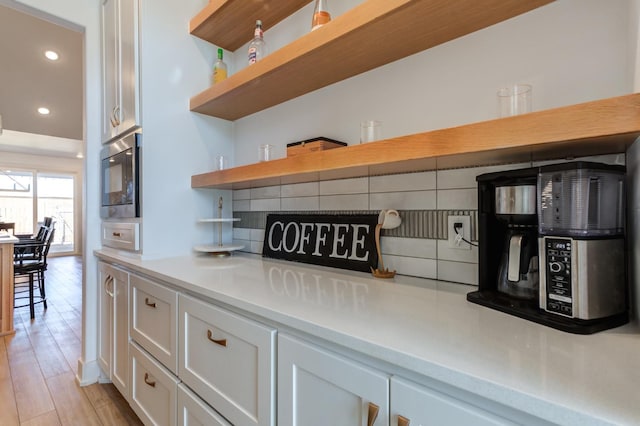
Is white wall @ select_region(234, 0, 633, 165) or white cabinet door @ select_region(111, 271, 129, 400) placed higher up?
white wall @ select_region(234, 0, 633, 165)

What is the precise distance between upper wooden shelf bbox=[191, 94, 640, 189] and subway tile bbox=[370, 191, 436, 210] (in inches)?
3.9

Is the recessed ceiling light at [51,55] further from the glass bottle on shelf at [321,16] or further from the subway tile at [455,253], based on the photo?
the subway tile at [455,253]

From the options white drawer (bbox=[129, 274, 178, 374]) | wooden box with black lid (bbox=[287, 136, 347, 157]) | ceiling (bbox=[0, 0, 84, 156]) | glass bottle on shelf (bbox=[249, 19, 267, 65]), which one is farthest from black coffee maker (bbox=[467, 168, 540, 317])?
ceiling (bbox=[0, 0, 84, 156])

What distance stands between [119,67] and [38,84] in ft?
11.8

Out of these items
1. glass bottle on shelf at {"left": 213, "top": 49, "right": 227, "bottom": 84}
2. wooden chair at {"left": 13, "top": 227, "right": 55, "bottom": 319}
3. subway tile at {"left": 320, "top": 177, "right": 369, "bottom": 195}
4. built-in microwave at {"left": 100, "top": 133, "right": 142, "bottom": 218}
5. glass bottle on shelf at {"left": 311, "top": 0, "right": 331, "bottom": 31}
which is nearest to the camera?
glass bottle on shelf at {"left": 311, "top": 0, "right": 331, "bottom": 31}

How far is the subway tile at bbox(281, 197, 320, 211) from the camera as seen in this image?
1.59 meters

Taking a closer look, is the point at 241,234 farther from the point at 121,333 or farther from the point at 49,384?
the point at 49,384

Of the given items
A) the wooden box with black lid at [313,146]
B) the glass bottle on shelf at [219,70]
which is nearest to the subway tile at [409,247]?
the wooden box with black lid at [313,146]

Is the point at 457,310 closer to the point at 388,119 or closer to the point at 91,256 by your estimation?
the point at 388,119

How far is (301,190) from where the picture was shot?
1657mm

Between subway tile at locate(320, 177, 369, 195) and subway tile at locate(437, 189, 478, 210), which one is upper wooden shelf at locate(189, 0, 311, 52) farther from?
subway tile at locate(437, 189, 478, 210)

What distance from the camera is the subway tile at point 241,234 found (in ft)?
6.50

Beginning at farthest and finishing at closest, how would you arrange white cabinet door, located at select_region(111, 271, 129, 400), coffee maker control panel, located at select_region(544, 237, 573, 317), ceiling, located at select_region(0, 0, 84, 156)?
ceiling, located at select_region(0, 0, 84, 156), white cabinet door, located at select_region(111, 271, 129, 400), coffee maker control panel, located at select_region(544, 237, 573, 317)

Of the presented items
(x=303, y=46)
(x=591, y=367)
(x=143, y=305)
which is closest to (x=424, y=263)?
(x=591, y=367)
